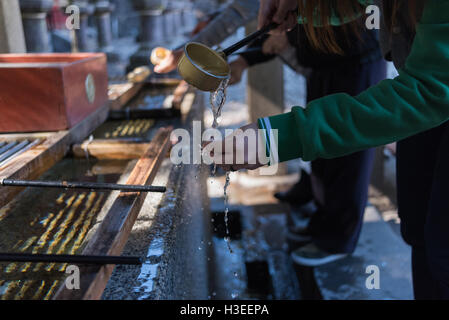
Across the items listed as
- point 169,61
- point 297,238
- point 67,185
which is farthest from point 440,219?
point 297,238

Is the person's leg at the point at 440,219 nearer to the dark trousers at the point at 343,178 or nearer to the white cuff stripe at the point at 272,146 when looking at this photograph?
the white cuff stripe at the point at 272,146

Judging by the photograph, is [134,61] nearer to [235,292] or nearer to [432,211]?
[235,292]

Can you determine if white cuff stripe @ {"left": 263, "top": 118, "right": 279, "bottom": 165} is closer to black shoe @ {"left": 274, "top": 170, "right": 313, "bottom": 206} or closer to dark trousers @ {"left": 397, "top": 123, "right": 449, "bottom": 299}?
dark trousers @ {"left": 397, "top": 123, "right": 449, "bottom": 299}

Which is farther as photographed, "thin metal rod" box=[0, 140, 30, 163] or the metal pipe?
the metal pipe

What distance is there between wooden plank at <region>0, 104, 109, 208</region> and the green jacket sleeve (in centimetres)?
78

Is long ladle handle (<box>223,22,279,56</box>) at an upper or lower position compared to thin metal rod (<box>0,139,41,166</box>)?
upper

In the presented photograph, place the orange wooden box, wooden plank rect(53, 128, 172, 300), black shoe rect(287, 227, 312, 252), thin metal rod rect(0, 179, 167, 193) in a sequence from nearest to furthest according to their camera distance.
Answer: wooden plank rect(53, 128, 172, 300)
thin metal rod rect(0, 179, 167, 193)
the orange wooden box
black shoe rect(287, 227, 312, 252)

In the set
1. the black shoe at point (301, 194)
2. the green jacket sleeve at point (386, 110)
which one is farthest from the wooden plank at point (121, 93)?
the green jacket sleeve at point (386, 110)

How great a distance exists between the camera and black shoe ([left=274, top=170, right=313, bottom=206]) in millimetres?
3488

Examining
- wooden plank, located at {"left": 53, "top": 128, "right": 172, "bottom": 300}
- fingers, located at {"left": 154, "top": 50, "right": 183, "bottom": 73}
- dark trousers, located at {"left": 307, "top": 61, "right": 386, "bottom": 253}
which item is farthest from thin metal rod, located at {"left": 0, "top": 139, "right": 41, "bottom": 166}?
dark trousers, located at {"left": 307, "top": 61, "right": 386, "bottom": 253}

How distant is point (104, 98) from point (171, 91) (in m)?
0.90

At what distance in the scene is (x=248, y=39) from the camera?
135cm

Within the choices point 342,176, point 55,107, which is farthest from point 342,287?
point 55,107

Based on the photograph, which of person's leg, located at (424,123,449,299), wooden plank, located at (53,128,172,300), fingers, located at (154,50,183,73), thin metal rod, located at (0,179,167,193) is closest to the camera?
wooden plank, located at (53,128,172,300)
